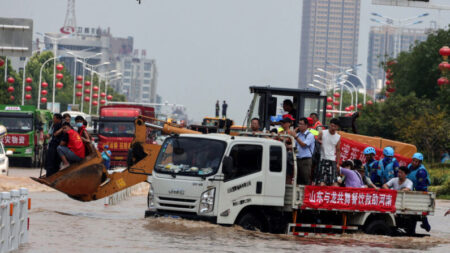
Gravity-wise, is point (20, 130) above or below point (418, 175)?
below

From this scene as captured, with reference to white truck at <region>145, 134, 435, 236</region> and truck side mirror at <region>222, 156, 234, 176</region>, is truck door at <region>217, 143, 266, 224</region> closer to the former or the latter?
white truck at <region>145, 134, 435, 236</region>

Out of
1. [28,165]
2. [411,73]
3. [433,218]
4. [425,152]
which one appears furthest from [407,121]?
[433,218]

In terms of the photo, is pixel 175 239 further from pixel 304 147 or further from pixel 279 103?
pixel 279 103

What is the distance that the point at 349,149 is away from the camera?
77.2 ft

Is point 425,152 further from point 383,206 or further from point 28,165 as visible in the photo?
point 383,206

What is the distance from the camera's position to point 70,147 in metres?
21.9

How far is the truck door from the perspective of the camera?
17.9 m

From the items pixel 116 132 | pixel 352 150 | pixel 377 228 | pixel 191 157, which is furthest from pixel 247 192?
pixel 116 132

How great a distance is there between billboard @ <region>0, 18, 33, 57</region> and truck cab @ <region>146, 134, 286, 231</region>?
11.2 metres

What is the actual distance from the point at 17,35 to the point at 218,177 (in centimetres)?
1242

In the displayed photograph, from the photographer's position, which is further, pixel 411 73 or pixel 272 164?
pixel 411 73

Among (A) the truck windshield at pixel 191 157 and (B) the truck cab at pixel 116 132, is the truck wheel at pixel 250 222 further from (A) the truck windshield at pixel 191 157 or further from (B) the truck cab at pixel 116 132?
(B) the truck cab at pixel 116 132

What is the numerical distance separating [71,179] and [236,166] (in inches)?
191

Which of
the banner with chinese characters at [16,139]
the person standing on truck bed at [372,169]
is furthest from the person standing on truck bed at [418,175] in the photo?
the banner with chinese characters at [16,139]
